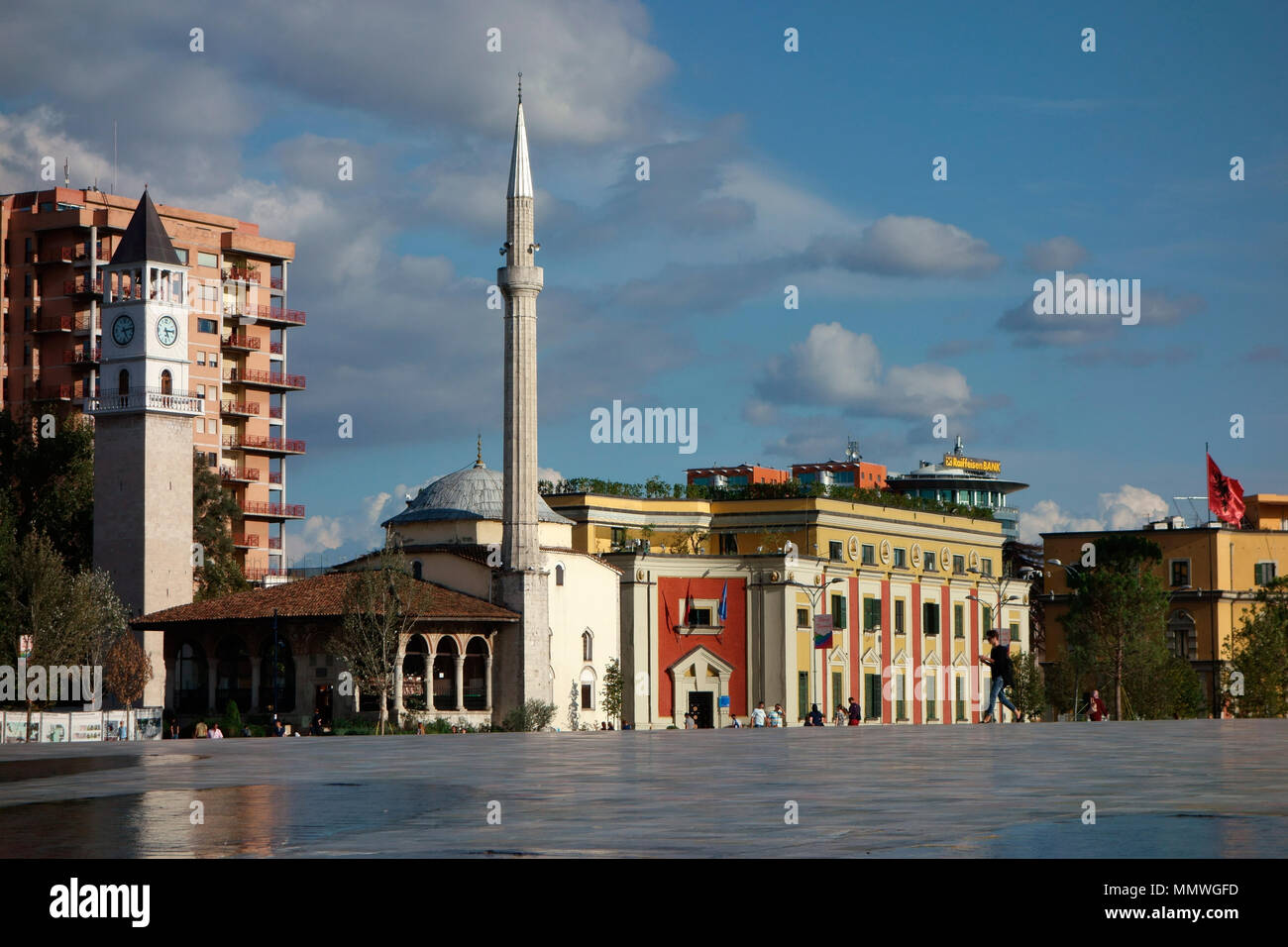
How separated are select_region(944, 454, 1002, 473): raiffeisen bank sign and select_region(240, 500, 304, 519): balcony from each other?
246ft

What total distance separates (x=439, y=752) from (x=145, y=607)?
45.3 m

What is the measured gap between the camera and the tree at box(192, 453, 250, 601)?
76.9 metres

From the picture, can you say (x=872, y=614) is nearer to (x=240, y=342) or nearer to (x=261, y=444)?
(x=261, y=444)

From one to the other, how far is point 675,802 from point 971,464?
15369 cm

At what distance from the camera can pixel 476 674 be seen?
66.4 m

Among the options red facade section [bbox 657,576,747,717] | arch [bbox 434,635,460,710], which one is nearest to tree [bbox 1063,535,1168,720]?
red facade section [bbox 657,576,747,717]

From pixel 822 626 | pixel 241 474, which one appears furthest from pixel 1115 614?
pixel 241 474

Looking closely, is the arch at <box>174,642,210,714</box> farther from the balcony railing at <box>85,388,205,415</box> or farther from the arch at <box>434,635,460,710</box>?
the balcony railing at <box>85,388,205,415</box>

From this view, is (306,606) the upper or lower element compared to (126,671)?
upper

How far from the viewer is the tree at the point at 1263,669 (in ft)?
263

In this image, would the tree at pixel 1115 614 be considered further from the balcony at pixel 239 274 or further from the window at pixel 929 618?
the balcony at pixel 239 274

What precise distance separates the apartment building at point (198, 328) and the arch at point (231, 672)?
3416 centimetres

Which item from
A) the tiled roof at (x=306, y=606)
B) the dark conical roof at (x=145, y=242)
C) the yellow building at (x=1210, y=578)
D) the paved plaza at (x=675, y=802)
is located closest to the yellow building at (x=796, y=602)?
the yellow building at (x=1210, y=578)
